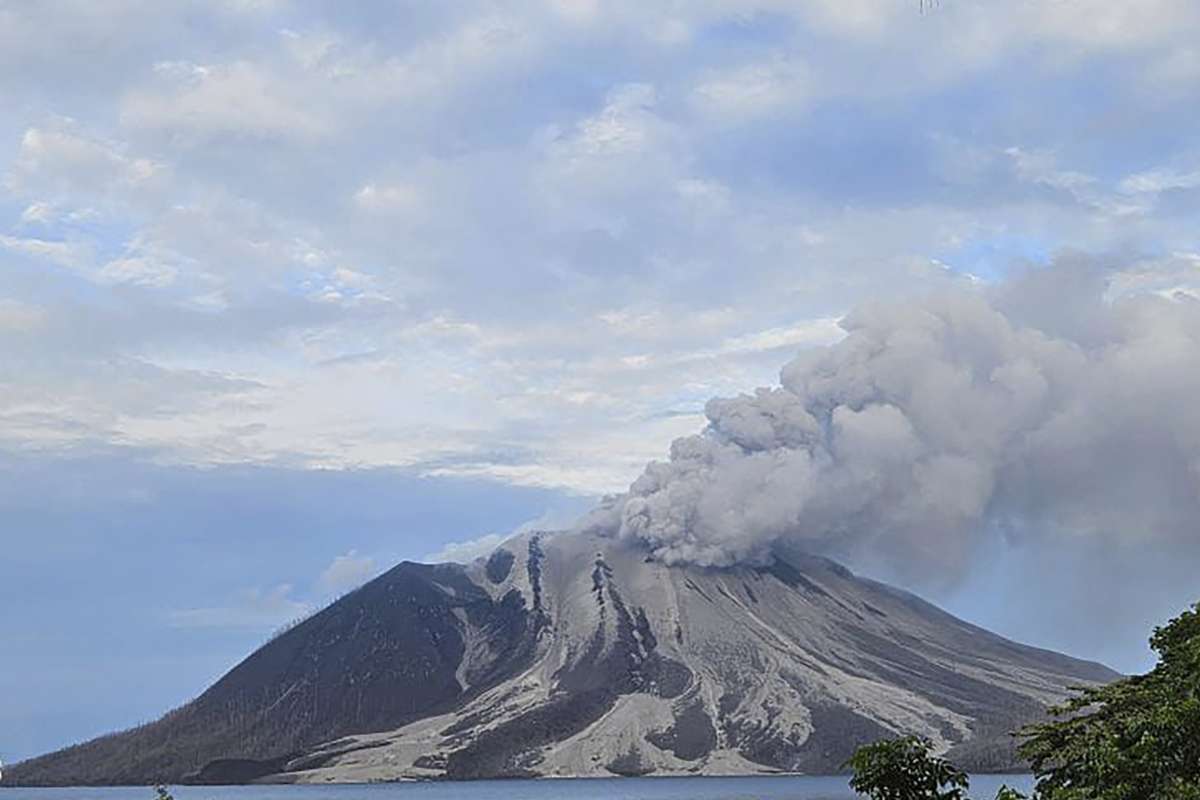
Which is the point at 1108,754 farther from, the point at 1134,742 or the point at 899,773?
the point at 899,773

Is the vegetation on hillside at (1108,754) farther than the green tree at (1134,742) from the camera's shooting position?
No

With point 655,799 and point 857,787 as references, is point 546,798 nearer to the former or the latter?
point 655,799

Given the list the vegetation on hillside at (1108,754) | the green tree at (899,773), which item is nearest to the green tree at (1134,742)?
the vegetation on hillside at (1108,754)

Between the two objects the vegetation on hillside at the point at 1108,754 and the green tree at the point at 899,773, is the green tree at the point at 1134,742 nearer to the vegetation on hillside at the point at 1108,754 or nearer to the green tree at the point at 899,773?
the vegetation on hillside at the point at 1108,754

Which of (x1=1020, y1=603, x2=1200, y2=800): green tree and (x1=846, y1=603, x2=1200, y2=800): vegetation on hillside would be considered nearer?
(x1=846, y1=603, x2=1200, y2=800): vegetation on hillside

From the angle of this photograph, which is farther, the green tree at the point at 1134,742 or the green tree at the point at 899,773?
the green tree at the point at 1134,742

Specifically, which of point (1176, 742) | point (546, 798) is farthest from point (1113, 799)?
point (546, 798)

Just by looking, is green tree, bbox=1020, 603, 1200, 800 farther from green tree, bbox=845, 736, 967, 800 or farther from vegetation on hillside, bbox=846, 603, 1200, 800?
green tree, bbox=845, 736, 967, 800

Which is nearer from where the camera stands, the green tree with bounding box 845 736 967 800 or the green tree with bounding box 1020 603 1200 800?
the green tree with bounding box 845 736 967 800

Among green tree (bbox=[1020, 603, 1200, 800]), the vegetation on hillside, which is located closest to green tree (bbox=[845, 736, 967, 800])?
the vegetation on hillside
